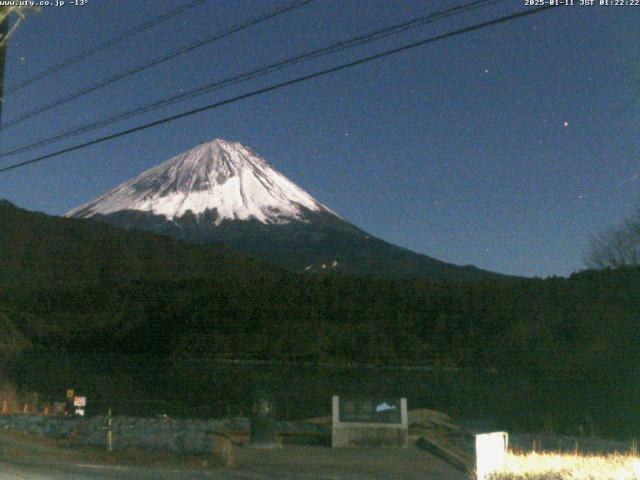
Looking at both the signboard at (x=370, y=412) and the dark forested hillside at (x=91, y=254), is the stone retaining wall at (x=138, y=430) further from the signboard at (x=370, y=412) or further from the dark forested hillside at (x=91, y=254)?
the dark forested hillside at (x=91, y=254)

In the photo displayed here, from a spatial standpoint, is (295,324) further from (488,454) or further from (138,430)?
(488,454)

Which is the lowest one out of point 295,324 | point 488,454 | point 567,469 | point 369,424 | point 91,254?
point 567,469

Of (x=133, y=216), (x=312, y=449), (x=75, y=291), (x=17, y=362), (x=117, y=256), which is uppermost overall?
(x=133, y=216)

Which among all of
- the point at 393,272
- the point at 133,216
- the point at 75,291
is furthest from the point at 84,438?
the point at 133,216

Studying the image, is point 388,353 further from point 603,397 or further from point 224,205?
point 224,205

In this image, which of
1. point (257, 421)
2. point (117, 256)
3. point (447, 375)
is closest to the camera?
point (257, 421)

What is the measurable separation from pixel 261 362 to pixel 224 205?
9964 cm

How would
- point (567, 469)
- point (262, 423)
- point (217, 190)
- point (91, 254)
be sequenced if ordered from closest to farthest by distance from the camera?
1. point (567, 469)
2. point (262, 423)
3. point (91, 254)
4. point (217, 190)

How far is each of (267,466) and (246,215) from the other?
16375 centimetres

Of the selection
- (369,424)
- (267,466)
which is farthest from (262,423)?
(267,466)

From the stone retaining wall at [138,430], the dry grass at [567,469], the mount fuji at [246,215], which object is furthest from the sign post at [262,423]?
the mount fuji at [246,215]

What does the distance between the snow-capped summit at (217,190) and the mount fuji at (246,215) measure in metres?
0.20

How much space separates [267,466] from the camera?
1330 centimetres

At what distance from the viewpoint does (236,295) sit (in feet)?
300
